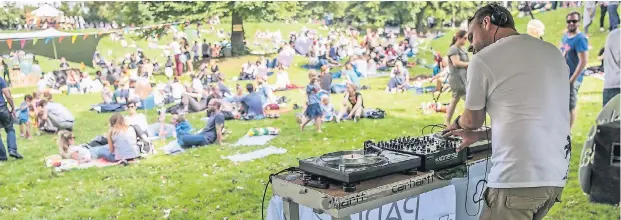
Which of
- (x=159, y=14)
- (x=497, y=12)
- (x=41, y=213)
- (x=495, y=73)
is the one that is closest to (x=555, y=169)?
(x=495, y=73)

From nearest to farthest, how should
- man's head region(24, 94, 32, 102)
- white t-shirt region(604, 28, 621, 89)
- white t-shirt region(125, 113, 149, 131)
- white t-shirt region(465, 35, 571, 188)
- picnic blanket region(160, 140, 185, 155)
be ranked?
white t-shirt region(465, 35, 571, 188)
man's head region(24, 94, 32, 102)
white t-shirt region(604, 28, 621, 89)
white t-shirt region(125, 113, 149, 131)
picnic blanket region(160, 140, 185, 155)

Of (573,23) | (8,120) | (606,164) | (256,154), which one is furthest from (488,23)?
(573,23)

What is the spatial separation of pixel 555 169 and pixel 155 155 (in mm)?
3489

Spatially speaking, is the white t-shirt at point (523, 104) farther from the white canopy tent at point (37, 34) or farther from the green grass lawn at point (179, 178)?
the white canopy tent at point (37, 34)

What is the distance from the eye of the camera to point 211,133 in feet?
15.8

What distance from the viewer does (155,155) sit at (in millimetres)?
4535

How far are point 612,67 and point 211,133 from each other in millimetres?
3484

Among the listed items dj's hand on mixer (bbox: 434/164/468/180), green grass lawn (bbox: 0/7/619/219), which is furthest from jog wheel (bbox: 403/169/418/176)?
green grass lawn (bbox: 0/7/619/219)

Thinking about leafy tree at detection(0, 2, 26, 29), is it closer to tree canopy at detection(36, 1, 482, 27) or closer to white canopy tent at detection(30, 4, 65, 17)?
white canopy tent at detection(30, 4, 65, 17)

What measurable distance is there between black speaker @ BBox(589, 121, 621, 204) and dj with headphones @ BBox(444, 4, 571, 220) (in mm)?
2053

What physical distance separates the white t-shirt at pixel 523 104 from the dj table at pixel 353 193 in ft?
1.16

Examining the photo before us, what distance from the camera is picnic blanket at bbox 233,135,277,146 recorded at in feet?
16.1

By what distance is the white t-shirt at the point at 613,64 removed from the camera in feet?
14.3

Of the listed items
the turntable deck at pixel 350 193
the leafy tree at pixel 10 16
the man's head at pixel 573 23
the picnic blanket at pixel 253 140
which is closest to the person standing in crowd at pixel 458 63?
the man's head at pixel 573 23
